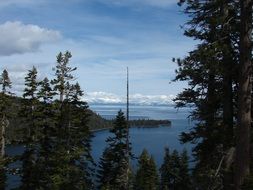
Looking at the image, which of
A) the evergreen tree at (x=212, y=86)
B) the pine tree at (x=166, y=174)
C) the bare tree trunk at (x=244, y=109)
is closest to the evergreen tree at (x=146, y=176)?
the pine tree at (x=166, y=174)

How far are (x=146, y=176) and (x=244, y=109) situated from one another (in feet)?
157

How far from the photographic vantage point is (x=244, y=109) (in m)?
12.7

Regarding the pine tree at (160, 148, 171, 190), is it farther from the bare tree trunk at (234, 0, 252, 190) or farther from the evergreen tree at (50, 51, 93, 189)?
the bare tree trunk at (234, 0, 252, 190)

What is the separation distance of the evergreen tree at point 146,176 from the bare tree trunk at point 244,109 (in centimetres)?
4547

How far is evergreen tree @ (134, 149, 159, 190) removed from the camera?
58531 millimetres

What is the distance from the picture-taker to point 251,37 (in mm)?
12539

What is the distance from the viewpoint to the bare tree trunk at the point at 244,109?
1241 cm

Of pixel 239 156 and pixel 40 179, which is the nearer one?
pixel 239 156

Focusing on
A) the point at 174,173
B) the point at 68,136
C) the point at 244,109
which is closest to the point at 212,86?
the point at 244,109

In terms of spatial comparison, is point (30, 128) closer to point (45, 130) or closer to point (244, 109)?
point (45, 130)

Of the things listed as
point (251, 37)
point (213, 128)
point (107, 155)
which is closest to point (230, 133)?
point (213, 128)

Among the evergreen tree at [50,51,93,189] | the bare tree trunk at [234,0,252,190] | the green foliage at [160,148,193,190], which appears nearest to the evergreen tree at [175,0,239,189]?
the bare tree trunk at [234,0,252,190]

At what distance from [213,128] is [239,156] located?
429 centimetres

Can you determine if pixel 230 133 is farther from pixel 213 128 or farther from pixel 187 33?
pixel 187 33
